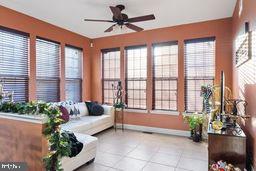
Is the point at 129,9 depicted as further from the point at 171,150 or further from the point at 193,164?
the point at 193,164

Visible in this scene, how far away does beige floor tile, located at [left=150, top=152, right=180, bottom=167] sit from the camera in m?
3.19

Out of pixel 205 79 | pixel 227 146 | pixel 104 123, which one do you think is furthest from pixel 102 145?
pixel 205 79

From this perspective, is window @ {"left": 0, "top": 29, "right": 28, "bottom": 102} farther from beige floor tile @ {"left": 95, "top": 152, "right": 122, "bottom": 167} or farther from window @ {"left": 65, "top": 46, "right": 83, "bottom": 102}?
beige floor tile @ {"left": 95, "top": 152, "right": 122, "bottom": 167}

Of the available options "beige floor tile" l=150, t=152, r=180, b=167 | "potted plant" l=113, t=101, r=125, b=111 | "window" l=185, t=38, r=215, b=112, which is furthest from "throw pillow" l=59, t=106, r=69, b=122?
"window" l=185, t=38, r=215, b=112

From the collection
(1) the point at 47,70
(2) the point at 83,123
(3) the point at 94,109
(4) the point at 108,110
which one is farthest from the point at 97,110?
(1) the point at 47,70

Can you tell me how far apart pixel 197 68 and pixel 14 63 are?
172 inches

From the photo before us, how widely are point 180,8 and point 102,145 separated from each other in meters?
3.45

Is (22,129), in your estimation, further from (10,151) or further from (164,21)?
(164,21)

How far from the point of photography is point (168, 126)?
16.2 feet

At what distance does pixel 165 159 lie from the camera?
334 cm

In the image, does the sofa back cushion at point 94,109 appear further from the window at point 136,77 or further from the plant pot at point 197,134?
the plant pot at point 197,134

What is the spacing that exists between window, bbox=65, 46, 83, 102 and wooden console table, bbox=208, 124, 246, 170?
4.17m

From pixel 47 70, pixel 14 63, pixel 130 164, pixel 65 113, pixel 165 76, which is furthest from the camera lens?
pixel 165 76

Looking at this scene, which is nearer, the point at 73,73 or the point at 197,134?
the point at 197,134
